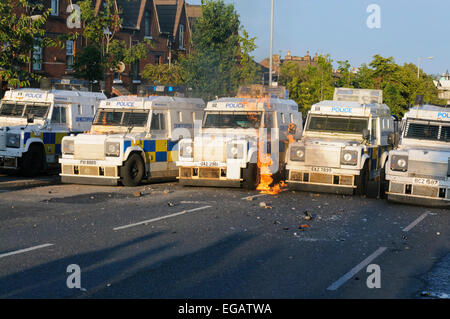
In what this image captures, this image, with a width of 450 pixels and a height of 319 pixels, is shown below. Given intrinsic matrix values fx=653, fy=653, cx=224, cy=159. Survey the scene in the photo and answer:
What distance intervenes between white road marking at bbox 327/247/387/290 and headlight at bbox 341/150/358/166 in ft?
20.8

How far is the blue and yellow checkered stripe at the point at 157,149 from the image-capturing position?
1759 centimetres

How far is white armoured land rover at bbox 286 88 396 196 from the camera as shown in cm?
1583

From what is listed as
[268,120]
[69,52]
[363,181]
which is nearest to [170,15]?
[69,52]

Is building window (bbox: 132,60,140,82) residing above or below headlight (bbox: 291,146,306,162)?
above

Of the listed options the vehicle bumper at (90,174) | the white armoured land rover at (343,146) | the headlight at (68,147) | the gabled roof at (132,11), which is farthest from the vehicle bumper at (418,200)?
the gabled roof at (132,11)

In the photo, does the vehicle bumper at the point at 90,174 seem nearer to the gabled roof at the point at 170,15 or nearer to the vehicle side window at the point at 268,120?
the vehicle side window at the point at 268,120

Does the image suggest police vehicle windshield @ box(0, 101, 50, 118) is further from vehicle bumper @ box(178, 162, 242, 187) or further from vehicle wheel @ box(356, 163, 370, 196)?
vehicle wheel @ box(356, 163, 370, 196)

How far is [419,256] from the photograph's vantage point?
29.9 ft

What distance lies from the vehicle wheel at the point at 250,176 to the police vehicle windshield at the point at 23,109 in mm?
6937

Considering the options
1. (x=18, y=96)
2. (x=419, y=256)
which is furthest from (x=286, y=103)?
(x=419, y=256)

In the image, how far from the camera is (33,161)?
19.4m

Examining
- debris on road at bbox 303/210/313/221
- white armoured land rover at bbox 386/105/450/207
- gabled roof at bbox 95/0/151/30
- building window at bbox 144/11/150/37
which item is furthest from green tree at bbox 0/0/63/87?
building window at bbox 144/11/150/37

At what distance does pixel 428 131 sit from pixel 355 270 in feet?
30.1
